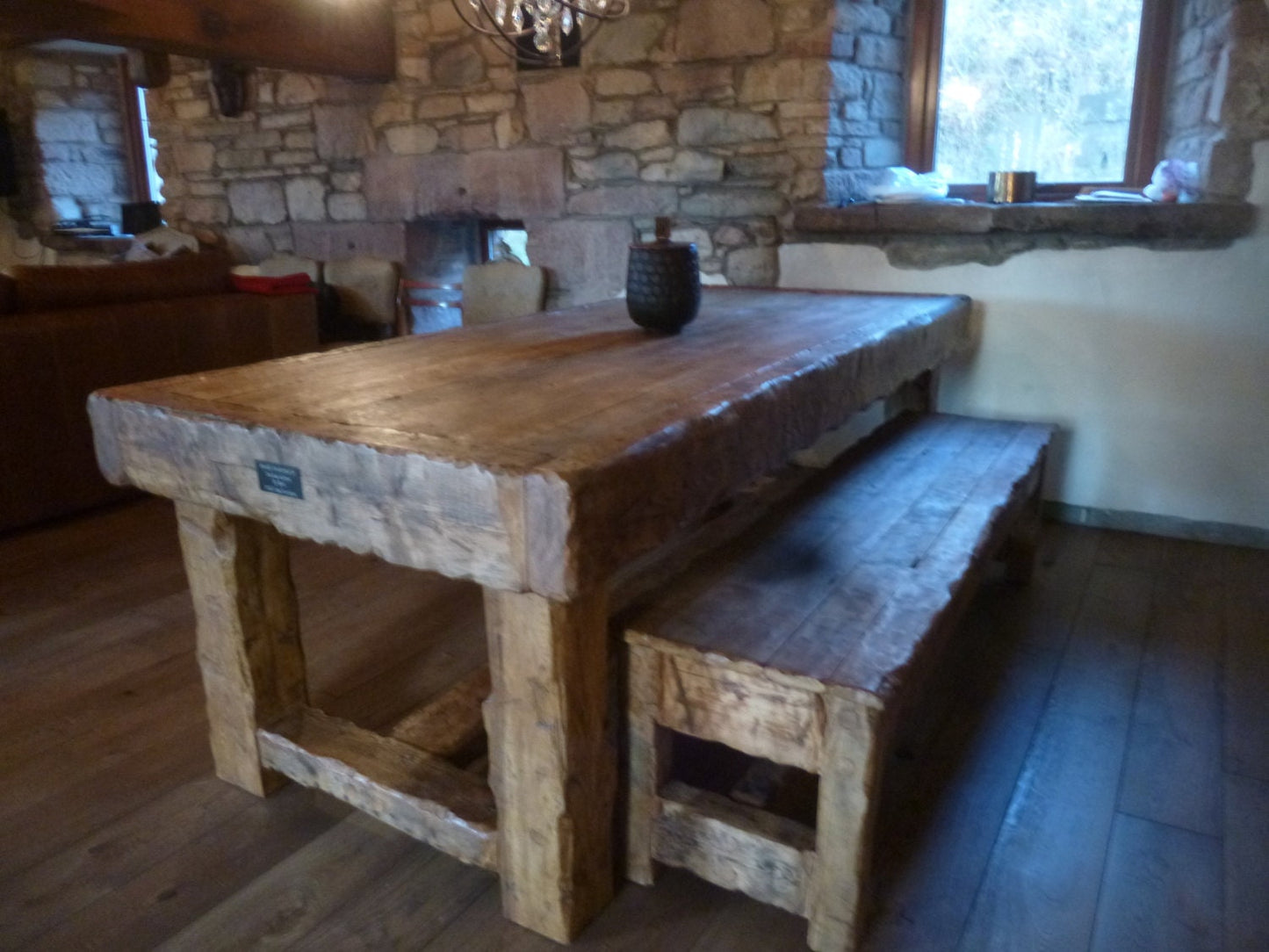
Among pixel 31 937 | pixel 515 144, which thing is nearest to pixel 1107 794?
pixel 31 937

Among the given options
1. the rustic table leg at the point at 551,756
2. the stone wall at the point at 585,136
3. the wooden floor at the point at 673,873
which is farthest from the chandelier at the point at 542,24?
the rustic table leg at the point at 551,756

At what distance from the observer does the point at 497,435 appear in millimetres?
1238

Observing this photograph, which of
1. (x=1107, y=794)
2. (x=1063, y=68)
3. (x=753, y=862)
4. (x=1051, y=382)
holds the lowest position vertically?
(x=1107, y=794)

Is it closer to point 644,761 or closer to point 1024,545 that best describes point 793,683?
point 644,761

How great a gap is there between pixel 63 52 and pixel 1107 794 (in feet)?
23.5

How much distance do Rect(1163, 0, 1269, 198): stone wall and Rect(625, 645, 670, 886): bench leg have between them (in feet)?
7.74

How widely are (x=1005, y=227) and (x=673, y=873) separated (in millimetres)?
2263

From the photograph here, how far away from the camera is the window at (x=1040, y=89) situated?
304 cm

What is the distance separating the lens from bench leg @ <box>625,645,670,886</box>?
138cm

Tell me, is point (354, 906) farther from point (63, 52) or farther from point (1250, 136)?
point (63, 52)

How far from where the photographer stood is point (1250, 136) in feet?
8.48

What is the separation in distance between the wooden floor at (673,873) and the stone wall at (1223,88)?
1.17 meters

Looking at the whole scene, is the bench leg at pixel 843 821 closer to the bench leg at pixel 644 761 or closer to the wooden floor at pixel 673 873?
the wooden floor at pixel 673 873

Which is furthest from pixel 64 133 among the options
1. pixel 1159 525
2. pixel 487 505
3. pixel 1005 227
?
pixel 1159 525
